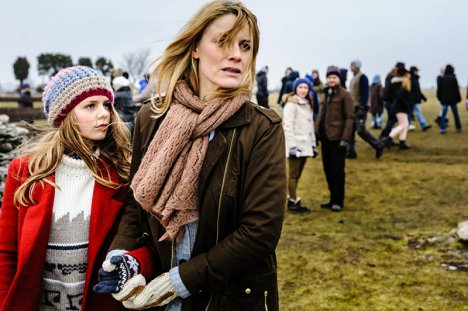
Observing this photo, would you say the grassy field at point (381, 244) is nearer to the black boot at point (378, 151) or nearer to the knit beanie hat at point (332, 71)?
the black boot at point (378, 151)

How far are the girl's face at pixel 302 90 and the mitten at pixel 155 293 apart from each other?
5443mm

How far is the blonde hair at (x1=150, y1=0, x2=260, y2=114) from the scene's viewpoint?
74.2 inches

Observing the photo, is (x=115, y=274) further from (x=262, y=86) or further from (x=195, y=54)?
(x=262, y=86)

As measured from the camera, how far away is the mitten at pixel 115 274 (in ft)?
5.81

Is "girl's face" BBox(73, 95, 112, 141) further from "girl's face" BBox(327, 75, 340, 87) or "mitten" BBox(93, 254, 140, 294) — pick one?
"girl's face" BBox(327, 75, 340, 87)

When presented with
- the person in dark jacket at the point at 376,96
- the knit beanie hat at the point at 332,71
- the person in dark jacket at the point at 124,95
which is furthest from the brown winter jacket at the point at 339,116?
the person in dark jacket at the point at 376,96

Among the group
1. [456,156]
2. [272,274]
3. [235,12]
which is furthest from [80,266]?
[456,156]

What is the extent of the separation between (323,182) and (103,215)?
738 centimetres

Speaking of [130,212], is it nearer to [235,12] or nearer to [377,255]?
[235,12]

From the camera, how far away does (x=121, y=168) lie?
2.38 meters

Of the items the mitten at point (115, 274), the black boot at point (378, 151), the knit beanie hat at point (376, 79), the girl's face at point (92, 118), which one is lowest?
the black boot at point (378, 151)

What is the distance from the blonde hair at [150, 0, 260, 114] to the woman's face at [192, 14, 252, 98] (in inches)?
0.7

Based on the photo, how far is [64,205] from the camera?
2193 mm

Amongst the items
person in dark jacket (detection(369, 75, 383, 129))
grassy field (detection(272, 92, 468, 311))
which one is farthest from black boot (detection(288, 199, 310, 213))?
person in dark jacket (detection(369, 75, 383, 129))
